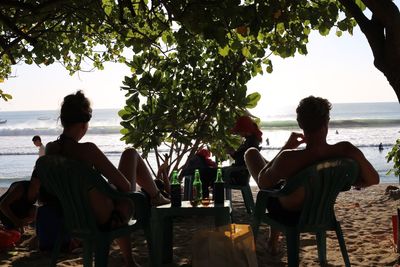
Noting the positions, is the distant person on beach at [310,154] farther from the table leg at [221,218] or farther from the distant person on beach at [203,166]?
the distant person on beach at [203,166]

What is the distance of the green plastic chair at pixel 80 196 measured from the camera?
10.5 ft

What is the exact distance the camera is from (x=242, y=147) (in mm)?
6441

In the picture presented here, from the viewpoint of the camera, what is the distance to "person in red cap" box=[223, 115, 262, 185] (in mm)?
6215

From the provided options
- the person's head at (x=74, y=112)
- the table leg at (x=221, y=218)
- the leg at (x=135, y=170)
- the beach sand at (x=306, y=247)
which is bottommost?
the beach sand at (x=306, y=247)

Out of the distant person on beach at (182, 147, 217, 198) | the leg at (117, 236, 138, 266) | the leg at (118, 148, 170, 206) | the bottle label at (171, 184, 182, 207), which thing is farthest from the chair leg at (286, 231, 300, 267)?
the distant person on beach at (182, 147, 217, 198)

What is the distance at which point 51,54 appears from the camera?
22.1 ft

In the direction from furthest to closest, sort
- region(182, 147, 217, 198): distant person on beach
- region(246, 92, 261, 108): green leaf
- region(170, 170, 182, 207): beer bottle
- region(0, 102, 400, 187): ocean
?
region(0, 102, 400, 187): ocean → region(182, 147, 217, 198): distant person on beach → region(246, 92, 261, 108): green leaf → region(170, 170, 182, 207): beer bottle

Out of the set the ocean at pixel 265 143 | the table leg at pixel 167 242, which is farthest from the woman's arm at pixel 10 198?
the table leg at pixel 167 242

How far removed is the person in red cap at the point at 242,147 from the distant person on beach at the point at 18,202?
258 cm

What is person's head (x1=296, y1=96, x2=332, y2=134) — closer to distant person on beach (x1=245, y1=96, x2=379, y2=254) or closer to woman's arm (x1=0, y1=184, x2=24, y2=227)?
distant person on beach (x1=245, y1=96, x2=379, y2=254)

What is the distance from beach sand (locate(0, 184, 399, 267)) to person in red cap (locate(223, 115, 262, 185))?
0.47 meters

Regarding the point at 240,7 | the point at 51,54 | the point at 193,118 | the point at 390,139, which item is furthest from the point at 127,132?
→ the point at 390,139

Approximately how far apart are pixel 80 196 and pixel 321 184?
143 centimetres

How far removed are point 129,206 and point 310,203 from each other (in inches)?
43.7
